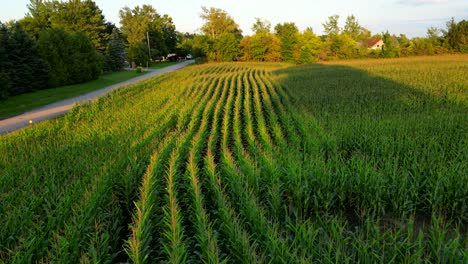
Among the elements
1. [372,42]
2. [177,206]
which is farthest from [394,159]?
[372,42]

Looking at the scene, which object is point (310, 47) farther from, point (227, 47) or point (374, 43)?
point (374, 43)

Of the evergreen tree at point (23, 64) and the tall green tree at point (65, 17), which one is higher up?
the tall green tree at point (65, 17)

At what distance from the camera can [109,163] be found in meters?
7.84

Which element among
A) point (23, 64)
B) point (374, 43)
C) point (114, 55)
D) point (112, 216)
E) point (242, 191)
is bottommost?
point (374, 43)

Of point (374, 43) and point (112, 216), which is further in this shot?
point (374, 43)

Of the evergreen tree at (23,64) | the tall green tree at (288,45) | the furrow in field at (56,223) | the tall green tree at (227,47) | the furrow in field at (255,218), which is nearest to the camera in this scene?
the furrow in field at (255,218)

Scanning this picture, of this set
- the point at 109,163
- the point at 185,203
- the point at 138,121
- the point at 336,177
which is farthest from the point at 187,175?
the point at 138,121

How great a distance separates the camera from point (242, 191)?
18.6ft

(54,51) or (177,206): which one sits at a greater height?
(54,51)

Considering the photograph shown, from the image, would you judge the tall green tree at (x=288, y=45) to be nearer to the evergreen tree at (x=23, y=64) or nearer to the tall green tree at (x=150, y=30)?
the tall green tree at (x=150, y=30)

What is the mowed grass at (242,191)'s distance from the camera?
4207 mm

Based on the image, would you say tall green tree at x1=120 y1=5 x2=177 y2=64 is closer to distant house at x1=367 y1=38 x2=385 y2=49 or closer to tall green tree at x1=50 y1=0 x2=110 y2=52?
tall green tree at x1=50 y1=0 x2=110 y2=52

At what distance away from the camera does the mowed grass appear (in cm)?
421

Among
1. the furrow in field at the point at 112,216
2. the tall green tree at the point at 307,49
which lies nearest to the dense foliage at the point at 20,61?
the furrow in field at the point at 112,216
